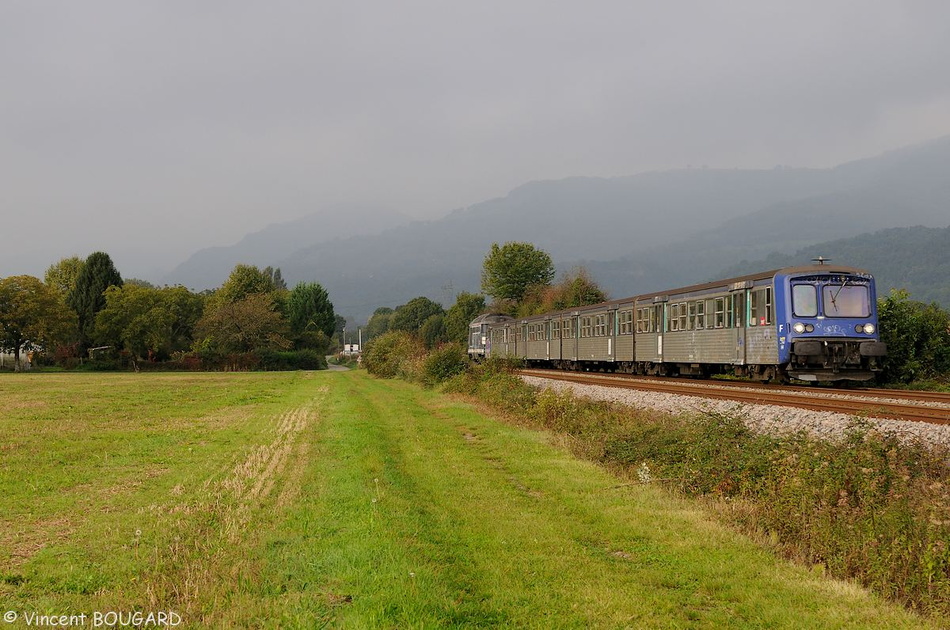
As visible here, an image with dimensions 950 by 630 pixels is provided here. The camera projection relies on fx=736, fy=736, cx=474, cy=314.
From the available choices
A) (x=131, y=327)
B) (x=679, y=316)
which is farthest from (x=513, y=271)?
(x=679, y=316)

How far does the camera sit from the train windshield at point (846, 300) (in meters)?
23.0

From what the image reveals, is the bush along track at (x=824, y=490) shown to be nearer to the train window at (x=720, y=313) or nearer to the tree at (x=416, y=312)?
the train window at (x=720, y=313)

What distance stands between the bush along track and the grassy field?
0.44 metres

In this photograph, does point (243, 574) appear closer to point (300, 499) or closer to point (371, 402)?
point (300, 499)

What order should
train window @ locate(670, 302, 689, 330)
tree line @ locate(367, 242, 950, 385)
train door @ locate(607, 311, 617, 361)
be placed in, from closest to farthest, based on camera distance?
1. tree line @ locate(367, 242, 950, 385)
2. train window @ locate(670, 302, 689, 330)
3. train door @ locate(607, 311, 617, 361)

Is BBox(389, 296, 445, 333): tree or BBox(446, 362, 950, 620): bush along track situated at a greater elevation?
BBox(389, 296, 445, 333): tree

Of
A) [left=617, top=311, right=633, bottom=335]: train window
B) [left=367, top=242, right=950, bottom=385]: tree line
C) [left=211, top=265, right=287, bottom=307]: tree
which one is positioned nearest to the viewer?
[left=367, top=242, right=950, bottom=385]: tree line

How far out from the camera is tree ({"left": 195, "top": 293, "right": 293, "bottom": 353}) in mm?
85688

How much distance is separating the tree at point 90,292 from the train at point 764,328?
71.7 meters

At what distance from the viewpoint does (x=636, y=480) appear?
12.0 metres

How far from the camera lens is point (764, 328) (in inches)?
945

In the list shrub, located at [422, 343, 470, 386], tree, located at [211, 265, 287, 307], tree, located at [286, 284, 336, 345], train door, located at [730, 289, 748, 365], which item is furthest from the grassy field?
tree, located at [286, 284, 336, 345]

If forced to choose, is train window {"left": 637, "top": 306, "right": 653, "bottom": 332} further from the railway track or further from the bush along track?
the bush along track

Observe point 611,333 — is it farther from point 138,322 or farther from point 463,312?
point 463,312
